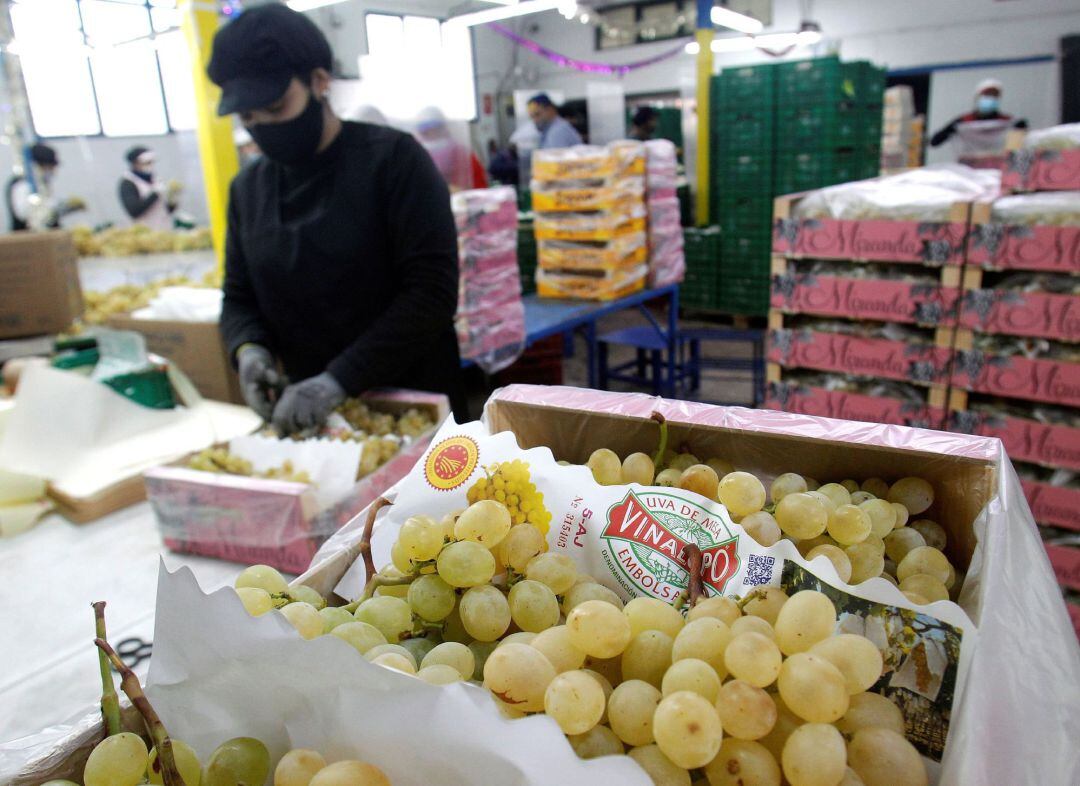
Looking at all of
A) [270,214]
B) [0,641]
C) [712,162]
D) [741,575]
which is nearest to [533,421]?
[741,575]

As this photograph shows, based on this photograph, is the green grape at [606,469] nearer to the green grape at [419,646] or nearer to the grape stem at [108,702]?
the green grape at [419,646]

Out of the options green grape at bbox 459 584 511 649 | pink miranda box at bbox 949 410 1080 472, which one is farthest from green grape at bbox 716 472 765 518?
pink miranda box at bbox 949 410 1080 472

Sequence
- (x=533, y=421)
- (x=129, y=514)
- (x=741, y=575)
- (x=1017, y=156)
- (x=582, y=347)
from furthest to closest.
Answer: (x=582, y=347), (x=1017, y=156), (x=129, y=514), (x=533, y=421), (x=741, y=575)

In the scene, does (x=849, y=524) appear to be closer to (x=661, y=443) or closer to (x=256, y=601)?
(x=661, y=443)

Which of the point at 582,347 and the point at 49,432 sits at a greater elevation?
the point at 49,432

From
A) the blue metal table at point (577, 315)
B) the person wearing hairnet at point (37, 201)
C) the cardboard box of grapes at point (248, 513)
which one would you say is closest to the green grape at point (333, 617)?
the cardboard box of grapes at point (248, 513)

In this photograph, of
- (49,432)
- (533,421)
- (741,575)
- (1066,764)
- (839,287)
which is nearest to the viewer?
(1066,764)

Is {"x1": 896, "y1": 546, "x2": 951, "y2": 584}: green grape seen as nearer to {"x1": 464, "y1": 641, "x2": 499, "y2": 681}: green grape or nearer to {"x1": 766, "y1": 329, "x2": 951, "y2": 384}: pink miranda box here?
{"x1": 464, "y1": 641, "x2": 499, "y2": 681}: green grape

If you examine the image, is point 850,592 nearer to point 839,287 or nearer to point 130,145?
point 839,287

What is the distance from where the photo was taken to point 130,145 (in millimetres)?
10195

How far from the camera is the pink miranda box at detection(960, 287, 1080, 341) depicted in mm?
2055

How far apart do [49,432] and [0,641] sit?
0.82 metres

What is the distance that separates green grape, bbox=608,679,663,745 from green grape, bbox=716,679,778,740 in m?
0.05

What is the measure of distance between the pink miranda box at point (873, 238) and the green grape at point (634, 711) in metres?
2.12
